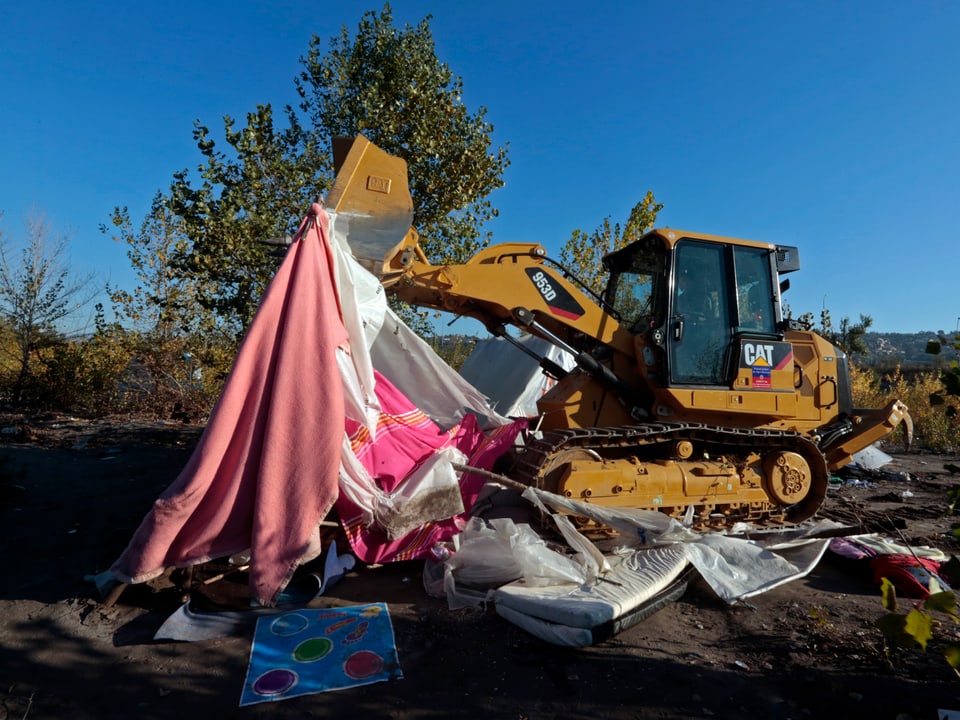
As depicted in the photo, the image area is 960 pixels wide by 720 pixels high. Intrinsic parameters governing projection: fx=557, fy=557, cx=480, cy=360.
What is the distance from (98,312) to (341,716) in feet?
41.4

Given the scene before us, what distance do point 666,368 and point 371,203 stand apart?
293 centimetres

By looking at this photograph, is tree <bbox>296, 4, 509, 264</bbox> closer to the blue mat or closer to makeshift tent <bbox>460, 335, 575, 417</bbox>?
makeshift tent <bbox>460, 335, 575, 417</bbox>

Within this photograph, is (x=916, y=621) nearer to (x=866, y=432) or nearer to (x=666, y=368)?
(x=666, y=368)

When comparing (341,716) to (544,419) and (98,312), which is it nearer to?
(544,419)

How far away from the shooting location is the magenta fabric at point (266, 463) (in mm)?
3363

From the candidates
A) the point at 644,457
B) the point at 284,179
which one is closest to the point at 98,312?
the point at 284,179

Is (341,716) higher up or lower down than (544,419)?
lower down

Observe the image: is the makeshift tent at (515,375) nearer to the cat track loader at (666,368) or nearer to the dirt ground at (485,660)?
the cat track loader at (666,368)

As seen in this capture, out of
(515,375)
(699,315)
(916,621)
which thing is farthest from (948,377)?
(515,375)

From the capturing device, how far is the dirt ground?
2.59 metres

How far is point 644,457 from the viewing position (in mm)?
5172

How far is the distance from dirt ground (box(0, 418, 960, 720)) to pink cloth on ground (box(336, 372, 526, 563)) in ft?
0.79

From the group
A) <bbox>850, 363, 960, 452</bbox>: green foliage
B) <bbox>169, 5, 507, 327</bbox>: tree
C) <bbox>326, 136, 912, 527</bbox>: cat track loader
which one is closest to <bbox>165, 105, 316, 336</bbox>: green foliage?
<bbox>169, 5, 507, 327</bbox>: tree

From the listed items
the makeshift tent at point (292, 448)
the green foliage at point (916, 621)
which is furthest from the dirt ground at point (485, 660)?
the green foliage at point (916, 621)
